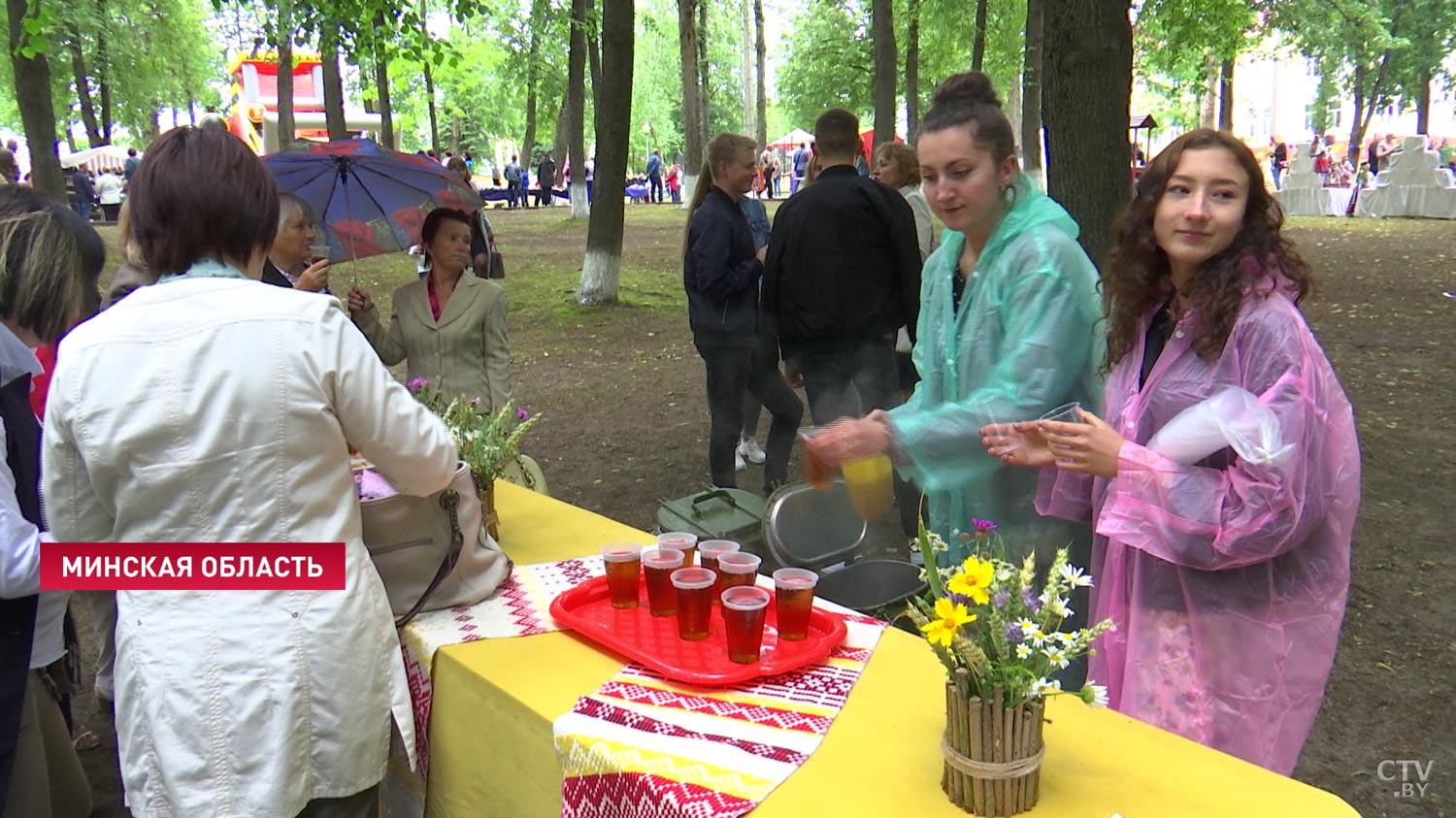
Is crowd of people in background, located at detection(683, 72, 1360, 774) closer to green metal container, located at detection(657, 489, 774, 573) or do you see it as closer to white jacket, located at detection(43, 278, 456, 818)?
white jacket, located at detection(43, 278, 456, 818)

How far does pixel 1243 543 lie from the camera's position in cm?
169

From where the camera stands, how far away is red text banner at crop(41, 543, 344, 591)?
1.78 m

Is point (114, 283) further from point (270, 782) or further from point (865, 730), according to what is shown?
point (865, 730)

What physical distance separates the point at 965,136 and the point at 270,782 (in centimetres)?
189

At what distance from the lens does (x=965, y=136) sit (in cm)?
221

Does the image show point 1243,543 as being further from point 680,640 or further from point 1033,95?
point 1033,95

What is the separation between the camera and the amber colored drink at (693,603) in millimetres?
1975

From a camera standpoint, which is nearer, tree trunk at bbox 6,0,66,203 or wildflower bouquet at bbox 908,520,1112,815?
wildflower bouquet at bbox 908,520,1112,815

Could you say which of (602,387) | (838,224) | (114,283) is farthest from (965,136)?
(602,387)

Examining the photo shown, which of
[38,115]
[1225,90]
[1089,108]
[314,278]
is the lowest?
[314,278]

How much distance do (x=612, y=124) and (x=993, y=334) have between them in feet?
27.5

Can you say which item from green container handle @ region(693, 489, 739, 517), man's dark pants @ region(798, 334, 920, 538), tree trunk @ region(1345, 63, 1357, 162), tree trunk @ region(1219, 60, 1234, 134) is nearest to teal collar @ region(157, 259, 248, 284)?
green container handle @ region(693, 489, 739, 517)

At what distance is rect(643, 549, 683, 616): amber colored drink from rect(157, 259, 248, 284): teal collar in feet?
3.19

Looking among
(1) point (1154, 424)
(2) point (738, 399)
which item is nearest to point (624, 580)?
(1) point (1154, 424)
